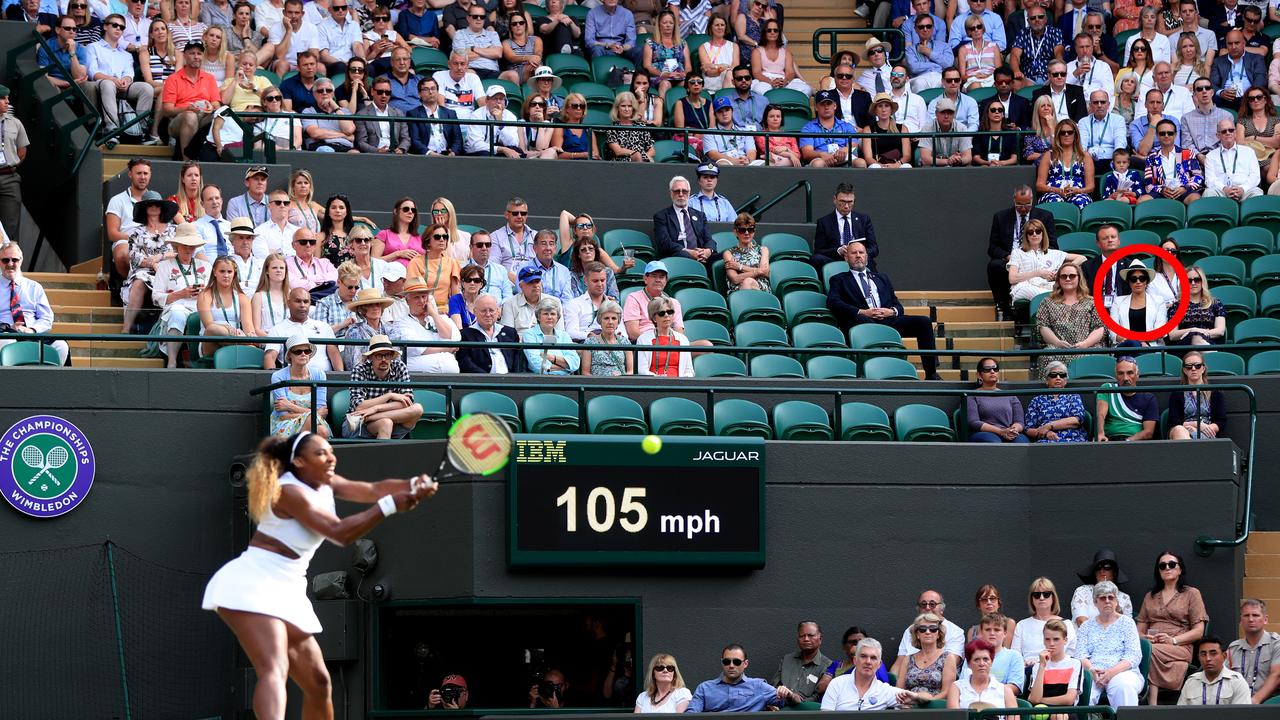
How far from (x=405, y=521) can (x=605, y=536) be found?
1521 mm

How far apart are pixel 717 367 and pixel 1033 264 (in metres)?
3.86

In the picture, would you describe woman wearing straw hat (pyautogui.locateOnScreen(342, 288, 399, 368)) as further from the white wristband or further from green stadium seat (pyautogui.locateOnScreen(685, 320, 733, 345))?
the white wristband

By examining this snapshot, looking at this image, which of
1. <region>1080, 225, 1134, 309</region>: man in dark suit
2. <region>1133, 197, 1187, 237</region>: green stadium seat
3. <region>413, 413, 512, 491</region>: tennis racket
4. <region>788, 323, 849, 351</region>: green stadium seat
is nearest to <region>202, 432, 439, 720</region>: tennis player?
<region>413, 413, 512, 491</region>: tennis racket

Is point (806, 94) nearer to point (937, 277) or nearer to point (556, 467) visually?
point (937, 277)

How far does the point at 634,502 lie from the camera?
15.4 m

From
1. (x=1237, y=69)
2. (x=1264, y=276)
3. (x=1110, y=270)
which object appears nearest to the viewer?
(x=1110, y=270)

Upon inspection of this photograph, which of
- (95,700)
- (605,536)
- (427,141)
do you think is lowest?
(95,700)

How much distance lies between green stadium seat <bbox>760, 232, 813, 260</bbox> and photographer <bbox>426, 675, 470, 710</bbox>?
6352 millimetres

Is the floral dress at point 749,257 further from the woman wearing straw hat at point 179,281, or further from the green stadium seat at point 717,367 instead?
the woman wearing straw hat at point 179,281

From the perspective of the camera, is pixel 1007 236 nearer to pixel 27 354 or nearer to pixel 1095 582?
pixel 1095 582

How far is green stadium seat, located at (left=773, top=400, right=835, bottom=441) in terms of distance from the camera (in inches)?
653

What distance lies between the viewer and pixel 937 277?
21.3 metres

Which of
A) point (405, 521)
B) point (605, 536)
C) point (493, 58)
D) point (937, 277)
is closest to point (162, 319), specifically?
point (405, 521)

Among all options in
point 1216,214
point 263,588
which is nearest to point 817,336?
point 1216,214
